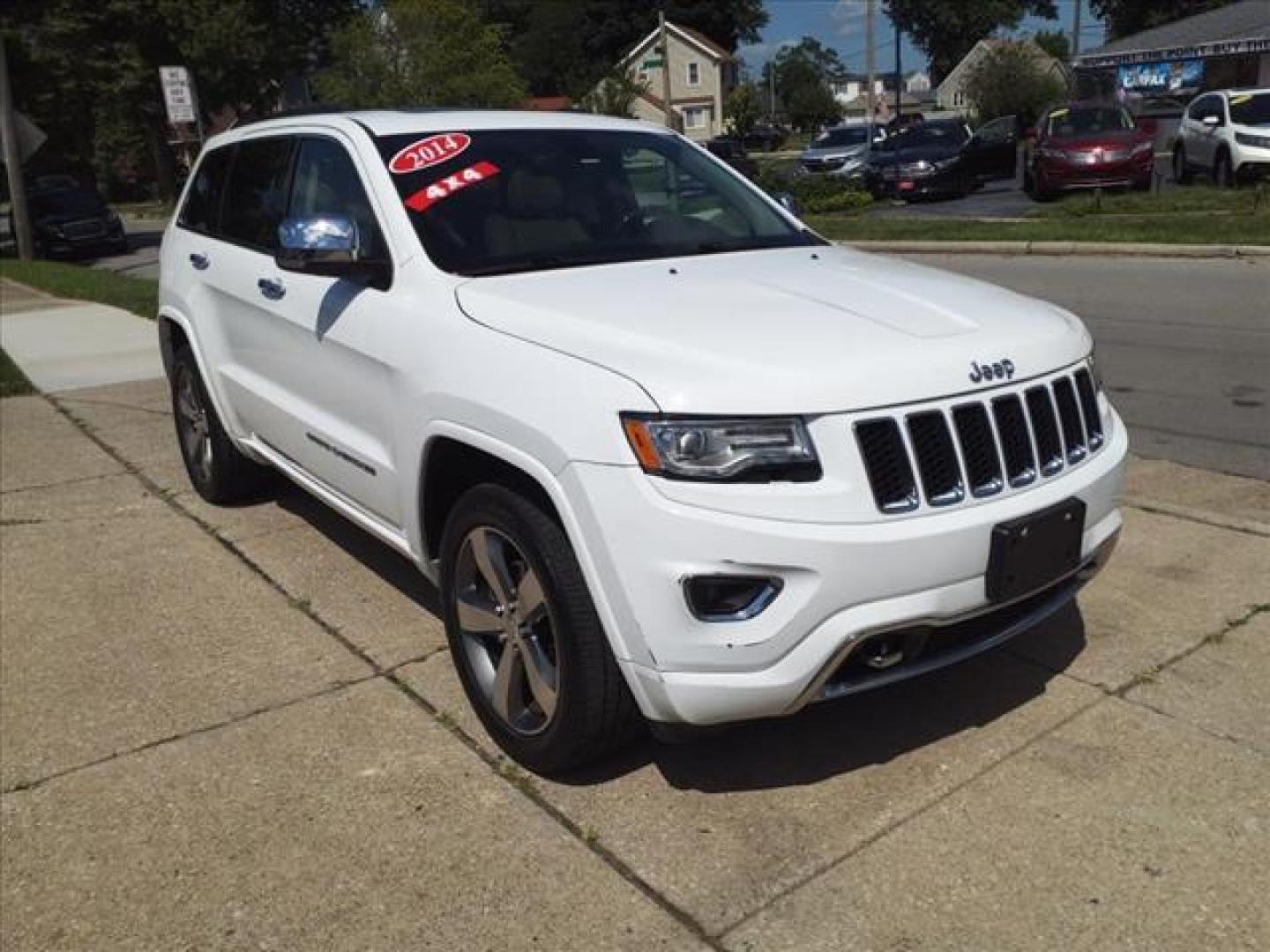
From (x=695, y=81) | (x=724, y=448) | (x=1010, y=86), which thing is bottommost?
(x=724, y=448)

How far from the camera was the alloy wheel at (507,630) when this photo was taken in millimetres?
3160

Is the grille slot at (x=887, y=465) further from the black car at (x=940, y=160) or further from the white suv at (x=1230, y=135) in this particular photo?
the black car at (x=940, y=160)

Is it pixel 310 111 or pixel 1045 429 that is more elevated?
pixel 310 111

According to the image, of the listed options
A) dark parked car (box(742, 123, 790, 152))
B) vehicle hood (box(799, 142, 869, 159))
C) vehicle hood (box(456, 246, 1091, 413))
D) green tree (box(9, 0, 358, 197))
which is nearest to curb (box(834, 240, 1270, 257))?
vehicle hood (box(456, 246, 1091, 413))

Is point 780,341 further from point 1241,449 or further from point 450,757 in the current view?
point 1241,449

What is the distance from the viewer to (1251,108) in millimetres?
19172

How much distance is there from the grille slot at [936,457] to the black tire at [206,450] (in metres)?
3.65

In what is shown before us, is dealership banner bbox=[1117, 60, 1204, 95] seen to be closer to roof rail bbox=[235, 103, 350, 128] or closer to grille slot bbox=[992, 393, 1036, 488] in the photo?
roof rail bbox=[235, 103, 350, 128]

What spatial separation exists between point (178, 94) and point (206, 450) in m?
13.7

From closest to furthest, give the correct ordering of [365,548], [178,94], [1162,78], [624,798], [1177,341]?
[624,798], [365,548], [1177,341], [178,94], [1162,78]

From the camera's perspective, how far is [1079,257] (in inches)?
533

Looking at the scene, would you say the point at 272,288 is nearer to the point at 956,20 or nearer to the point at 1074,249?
the point at 1074,249

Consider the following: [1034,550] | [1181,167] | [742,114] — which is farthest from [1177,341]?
[742,114]

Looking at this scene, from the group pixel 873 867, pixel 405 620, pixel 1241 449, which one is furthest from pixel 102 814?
pixel 1241 449
